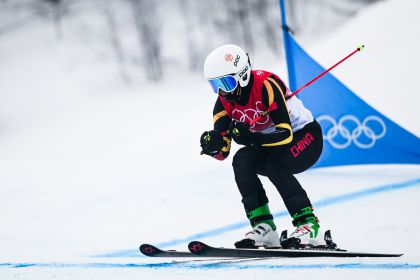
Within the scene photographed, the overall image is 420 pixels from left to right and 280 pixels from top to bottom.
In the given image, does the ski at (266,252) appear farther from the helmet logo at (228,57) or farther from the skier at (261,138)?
the helmet logo at (228,57)

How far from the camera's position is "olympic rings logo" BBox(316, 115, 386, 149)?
23.3 ft

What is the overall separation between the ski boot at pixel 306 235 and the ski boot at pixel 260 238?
0.56 ft

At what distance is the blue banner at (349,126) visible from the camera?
7055 millimetres

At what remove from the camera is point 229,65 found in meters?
3.88

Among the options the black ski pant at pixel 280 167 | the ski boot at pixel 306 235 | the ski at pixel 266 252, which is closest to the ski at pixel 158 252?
the ski at pixel 266 252

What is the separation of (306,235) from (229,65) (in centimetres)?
125

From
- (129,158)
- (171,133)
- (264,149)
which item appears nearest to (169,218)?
(264,149)

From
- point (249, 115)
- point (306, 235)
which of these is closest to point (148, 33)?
point (249, 115)

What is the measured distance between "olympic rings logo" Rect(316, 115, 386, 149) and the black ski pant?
10.1 ft

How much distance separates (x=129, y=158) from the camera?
10.5 meters

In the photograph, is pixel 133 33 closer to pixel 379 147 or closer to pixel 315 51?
pixel 315 51

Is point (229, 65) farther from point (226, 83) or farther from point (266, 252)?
point (266, 252)

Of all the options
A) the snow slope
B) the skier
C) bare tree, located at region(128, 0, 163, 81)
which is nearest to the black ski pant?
the skier

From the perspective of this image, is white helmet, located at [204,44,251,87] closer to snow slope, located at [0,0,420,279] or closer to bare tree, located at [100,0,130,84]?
snow slope, located at [0,0,420,279]
